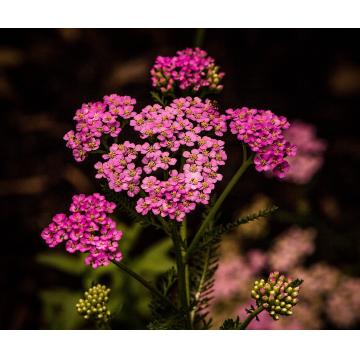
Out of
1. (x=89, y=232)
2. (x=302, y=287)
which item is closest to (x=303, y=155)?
(x=302, y=287)

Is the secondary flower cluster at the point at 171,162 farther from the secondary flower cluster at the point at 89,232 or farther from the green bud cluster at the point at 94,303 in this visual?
the green bud cluster at the point at 94,303

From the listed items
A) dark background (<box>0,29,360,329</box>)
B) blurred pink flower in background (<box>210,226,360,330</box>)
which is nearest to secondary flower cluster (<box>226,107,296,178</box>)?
blurred pink flower in background (<box>210,226,360,330</box>)

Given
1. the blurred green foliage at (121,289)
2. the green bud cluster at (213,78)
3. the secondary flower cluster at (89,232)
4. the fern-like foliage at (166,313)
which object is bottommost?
the blurred green foliage at (121,289)

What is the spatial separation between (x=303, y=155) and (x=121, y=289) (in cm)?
195

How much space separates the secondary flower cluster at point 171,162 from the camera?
7.30 feet

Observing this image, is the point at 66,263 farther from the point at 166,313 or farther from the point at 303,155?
the point at 166,313

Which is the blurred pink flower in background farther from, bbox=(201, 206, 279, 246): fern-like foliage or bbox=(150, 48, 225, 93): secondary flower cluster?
bbox=(150, 48, 225, 93): secondary flower cluster

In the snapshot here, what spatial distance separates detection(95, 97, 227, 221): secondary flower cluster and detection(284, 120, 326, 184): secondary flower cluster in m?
2.49

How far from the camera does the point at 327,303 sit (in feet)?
15.6

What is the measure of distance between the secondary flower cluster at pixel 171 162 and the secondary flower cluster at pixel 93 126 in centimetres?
9

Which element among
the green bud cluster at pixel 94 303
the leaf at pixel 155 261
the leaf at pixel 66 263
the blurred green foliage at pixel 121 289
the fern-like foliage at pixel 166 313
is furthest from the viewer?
the leaf at pixel 66 263

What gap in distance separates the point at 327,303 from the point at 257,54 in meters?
3.46

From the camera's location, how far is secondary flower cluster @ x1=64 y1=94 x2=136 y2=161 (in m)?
2.47

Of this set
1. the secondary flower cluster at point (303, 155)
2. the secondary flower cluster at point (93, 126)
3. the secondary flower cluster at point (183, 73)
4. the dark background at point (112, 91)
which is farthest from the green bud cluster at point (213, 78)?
the dark background at point (112, 91)
